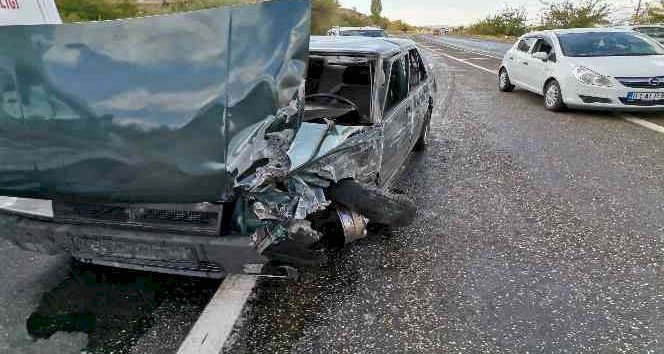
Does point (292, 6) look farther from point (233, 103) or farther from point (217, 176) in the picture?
point (217, 176)

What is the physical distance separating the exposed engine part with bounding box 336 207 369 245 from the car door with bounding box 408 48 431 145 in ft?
7.10

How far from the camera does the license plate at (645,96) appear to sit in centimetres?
793

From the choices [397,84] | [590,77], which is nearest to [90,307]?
[397,84]

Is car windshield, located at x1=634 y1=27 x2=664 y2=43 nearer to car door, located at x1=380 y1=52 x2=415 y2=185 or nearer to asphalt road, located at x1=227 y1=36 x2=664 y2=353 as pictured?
asphalt road, located at x1=227 y1=36 x2=664 y2=353

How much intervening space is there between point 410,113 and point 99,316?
3281 millimetres

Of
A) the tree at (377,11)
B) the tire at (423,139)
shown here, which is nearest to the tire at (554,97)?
the tire at (423,139)

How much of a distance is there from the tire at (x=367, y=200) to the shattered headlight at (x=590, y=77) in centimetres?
653

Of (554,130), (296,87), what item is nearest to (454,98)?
(554,130)

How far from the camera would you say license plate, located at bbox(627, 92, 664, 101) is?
7926 millimetres

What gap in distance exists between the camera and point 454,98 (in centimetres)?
1088

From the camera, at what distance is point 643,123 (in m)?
7.98

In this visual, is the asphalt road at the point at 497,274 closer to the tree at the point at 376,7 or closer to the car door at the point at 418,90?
the car door at the point at 418,90

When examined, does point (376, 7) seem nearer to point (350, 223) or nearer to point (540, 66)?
point (540, 66)

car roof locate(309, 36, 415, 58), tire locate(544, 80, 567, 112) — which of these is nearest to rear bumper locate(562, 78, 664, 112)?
tire locate(544, 80, 567, 112)
